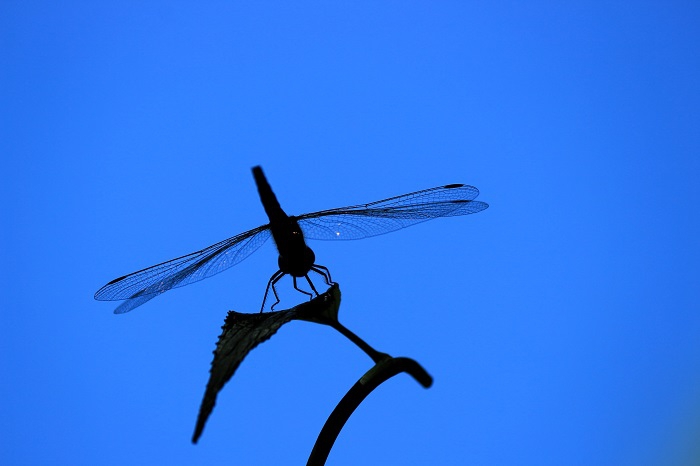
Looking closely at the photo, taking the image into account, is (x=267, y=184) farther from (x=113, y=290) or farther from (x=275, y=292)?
(x=113, y=290)

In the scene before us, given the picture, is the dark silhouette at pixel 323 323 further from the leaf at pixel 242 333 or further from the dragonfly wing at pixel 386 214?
the dragonfly wing at pixel 386 214

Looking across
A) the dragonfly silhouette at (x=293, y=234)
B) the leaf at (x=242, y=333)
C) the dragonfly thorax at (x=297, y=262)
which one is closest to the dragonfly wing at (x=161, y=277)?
the dragonfly silhouette at (x=293, y=234)

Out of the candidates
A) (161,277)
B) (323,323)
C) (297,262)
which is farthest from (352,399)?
(161,277)

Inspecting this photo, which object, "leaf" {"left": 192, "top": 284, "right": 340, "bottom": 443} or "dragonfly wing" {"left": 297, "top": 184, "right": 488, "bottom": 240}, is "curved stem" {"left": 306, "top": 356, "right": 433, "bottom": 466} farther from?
"dragonfly wing" {"left": 297, "top": 184, "right": 488, "bottom": 240}

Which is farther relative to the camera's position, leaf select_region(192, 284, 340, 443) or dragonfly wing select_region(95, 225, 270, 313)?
dragonfly wing select_region(95, 225, 270, 313)

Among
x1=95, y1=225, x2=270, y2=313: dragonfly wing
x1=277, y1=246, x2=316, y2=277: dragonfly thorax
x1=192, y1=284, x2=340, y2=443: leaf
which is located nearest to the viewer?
x1=192, y1=284, x2=340, y2=443: leaf

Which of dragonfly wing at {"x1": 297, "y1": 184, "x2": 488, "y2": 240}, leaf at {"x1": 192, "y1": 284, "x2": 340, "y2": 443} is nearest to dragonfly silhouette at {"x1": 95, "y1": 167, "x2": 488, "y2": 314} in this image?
dragonfly wing at {"x1": 297, "y1": 184, "x2": 488, "y2": 240}

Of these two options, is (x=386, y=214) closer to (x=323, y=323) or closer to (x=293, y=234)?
(x=293, y=234)
